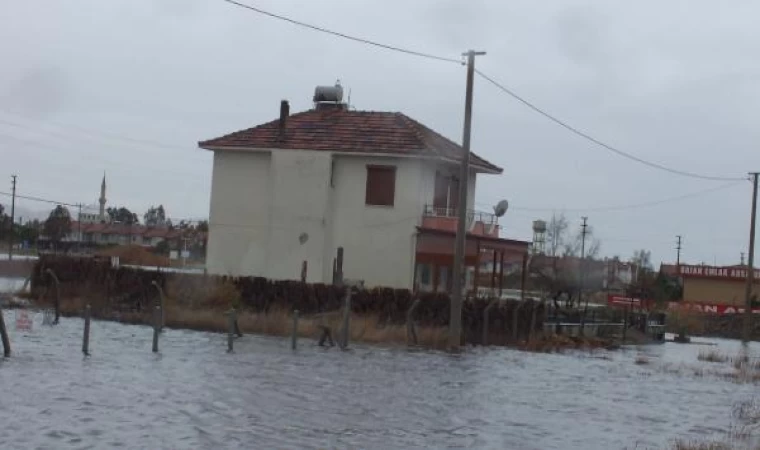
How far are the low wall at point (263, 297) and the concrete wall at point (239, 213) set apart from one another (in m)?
8.87

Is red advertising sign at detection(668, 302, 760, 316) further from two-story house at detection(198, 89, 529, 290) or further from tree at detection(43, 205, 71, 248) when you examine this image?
tree at detection(43, 205, 71, 248)

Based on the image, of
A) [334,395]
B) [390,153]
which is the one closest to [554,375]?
[334,395]

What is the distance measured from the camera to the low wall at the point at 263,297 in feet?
111

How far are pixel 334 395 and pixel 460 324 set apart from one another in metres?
14.5

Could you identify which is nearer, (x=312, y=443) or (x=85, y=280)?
(x=312, y=443)

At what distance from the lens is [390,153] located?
144 ft

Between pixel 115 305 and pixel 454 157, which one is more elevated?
pixel 454 157

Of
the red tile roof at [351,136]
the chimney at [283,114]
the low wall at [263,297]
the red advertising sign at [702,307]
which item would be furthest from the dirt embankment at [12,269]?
the red advertising sign at [702,307]

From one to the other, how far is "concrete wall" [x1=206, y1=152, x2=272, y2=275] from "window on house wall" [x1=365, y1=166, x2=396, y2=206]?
190 inches

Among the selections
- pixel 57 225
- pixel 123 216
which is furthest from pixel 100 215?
pixel 57 225

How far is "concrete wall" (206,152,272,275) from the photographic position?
153 feet

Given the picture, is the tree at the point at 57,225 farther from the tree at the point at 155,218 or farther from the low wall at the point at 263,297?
the low wall at the point at 263,297

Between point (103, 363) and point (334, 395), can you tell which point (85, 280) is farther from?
point (334, 395)

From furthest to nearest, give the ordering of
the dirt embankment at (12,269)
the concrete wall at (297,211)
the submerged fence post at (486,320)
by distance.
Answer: the dirt embankment at (12,269)
the concrete wall at (297,211)
the submerged fence post at (486,320)
